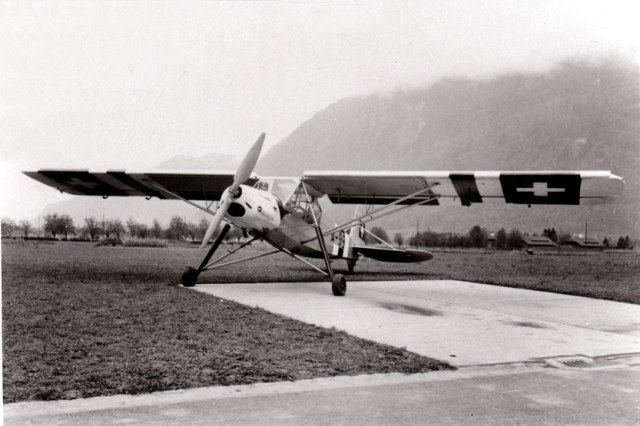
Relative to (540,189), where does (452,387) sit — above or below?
below

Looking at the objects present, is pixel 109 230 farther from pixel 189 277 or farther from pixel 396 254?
pixel 189 277

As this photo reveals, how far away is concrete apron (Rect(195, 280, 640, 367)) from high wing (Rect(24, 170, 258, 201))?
8.67 ft

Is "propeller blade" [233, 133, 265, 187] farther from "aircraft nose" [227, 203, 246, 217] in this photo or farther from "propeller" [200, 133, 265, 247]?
"aircraft nose" [227, 203, 246, 217]

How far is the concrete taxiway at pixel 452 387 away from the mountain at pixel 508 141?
45208 millimetres

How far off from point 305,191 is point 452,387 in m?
9.08

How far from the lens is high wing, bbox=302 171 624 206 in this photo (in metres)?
12.3

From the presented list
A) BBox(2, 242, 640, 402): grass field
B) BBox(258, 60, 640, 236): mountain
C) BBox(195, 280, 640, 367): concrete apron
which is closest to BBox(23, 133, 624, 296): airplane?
BBox(195, 280, 640, 367): concrete apron

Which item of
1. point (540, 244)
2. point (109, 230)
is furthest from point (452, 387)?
point (109, 230)

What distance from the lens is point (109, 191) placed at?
16312mm

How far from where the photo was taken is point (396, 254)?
1906 cm

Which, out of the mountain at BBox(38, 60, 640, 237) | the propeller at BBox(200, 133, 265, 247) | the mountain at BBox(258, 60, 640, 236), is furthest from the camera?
the mountain at BBox(38, 60, 640, 237)

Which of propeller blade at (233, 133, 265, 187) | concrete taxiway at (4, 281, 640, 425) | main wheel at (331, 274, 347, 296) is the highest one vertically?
propeller blade at (233, 133, 265, 187)

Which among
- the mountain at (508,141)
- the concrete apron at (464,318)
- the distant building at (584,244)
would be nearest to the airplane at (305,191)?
the concrete apron at (464,318)

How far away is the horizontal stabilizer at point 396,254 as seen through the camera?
62.0 feet
